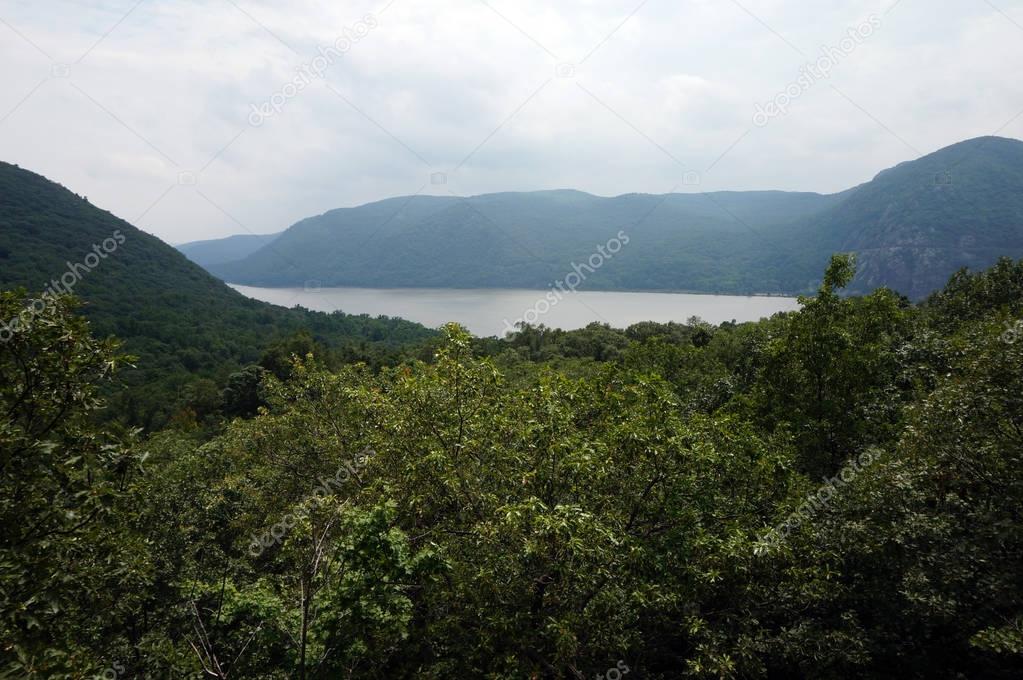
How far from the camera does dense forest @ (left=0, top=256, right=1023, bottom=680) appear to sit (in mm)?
5738

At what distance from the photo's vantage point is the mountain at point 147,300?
3324 inches

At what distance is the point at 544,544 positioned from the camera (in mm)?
6785

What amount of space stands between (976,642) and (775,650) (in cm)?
250

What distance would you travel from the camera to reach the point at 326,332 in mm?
118438

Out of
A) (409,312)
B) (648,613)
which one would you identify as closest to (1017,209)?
(409,312)

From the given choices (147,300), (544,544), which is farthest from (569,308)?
(544,544)

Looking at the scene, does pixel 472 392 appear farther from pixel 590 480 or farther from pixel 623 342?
pixel 623 342

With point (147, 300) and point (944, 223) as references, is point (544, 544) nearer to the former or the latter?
point (147, 300)

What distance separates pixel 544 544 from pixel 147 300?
12292cm

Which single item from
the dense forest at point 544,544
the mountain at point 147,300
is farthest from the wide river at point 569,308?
the dense forest at point 544,544

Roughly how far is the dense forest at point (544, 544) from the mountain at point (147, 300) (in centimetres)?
6783

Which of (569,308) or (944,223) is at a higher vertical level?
(944,223)

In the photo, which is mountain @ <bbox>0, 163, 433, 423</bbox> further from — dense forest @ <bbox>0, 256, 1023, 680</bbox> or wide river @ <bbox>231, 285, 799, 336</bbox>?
dense forest @ <bbox>0, 256, 1023, 680</bbox>

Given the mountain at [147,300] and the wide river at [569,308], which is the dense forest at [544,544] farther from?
the wide river at [569,308]
